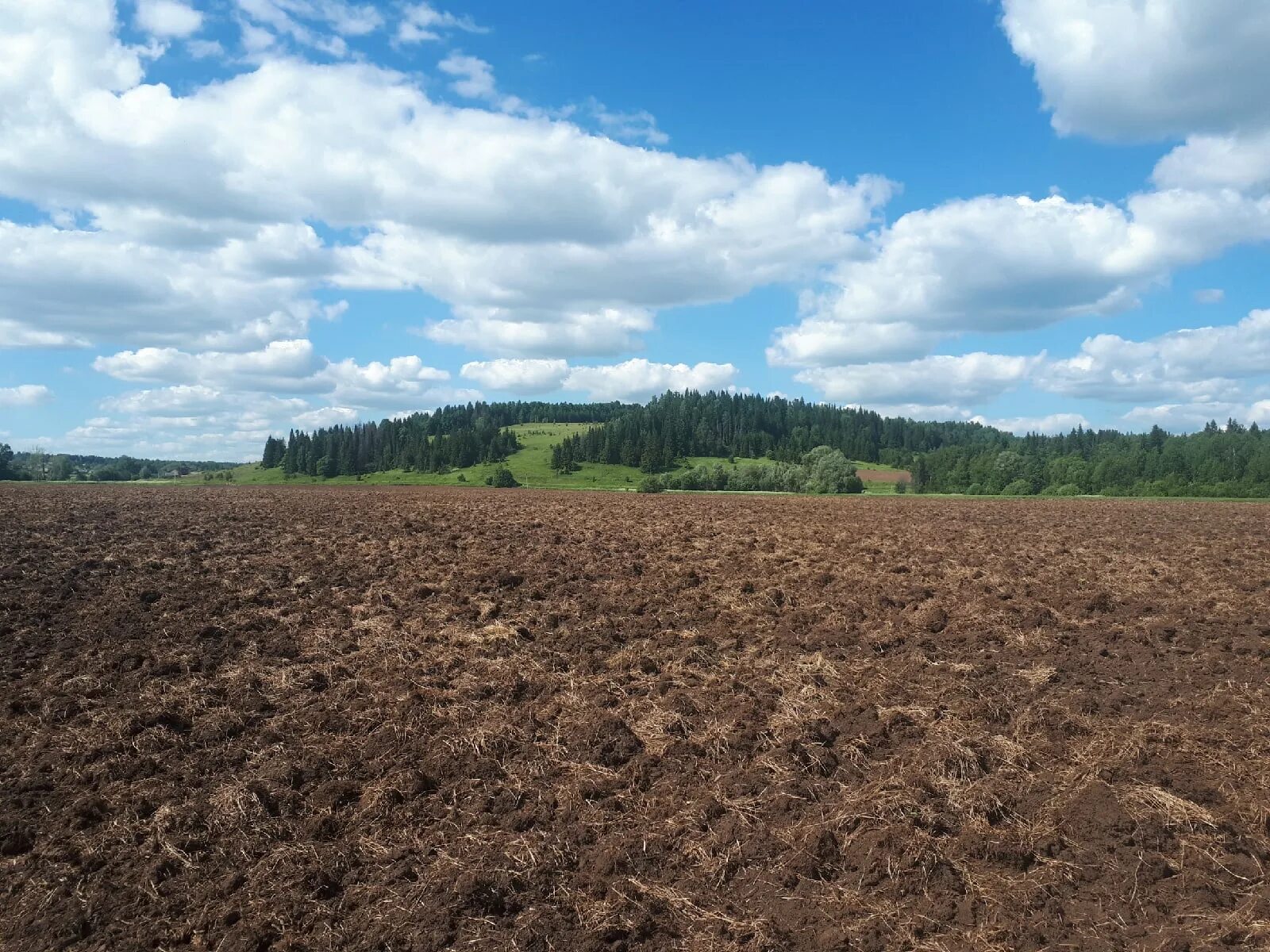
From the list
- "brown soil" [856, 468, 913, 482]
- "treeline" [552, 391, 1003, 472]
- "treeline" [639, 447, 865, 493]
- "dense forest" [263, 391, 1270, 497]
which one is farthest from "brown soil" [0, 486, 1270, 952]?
"treeline" [552, 391, 1003, 472]

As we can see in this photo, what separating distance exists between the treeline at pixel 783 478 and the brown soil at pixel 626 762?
7385cm

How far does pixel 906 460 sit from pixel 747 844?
168 m

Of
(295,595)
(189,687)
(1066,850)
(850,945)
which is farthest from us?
(295,595)

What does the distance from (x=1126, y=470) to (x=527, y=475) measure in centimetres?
9716

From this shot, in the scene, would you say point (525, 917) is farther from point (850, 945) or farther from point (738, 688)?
point (738, 688)

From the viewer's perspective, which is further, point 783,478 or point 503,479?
point 503,479

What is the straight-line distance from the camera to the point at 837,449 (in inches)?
5012

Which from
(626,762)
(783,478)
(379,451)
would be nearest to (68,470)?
(379,451)

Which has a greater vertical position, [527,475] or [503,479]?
[527,475]

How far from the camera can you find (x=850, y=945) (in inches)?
210

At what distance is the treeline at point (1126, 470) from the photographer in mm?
94688

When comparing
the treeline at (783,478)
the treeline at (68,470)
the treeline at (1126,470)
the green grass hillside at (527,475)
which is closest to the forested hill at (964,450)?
the treeline at (1126,470)

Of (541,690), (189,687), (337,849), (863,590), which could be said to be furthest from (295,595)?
(863,590)

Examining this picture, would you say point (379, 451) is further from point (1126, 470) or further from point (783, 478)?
point (1126, 470)
